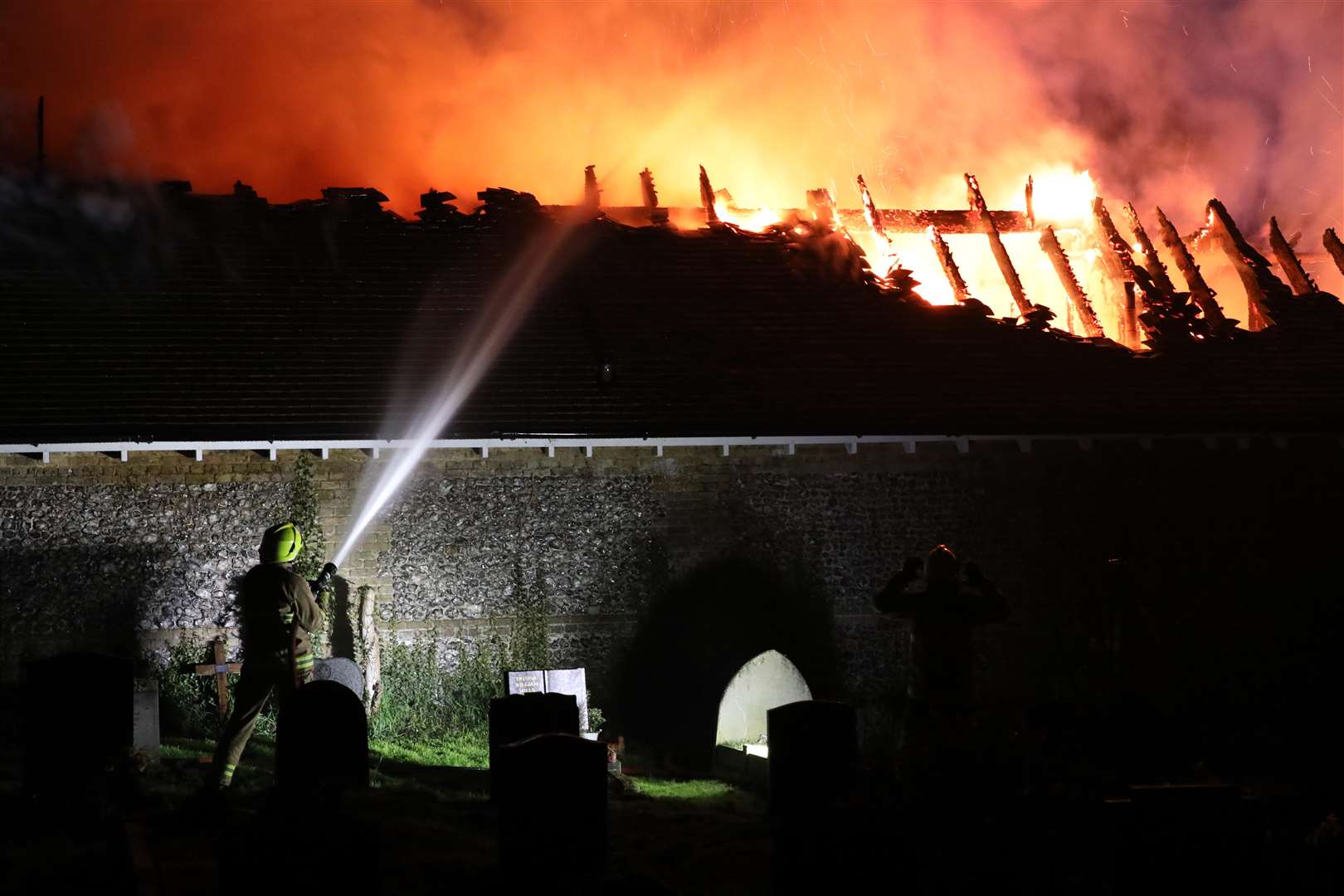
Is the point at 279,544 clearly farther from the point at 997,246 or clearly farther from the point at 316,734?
the point at 997,246

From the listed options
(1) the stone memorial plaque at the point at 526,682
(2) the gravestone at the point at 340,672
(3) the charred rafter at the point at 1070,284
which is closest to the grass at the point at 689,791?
(1) the stone memorial plaque at the point at 526,682

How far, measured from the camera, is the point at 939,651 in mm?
9047

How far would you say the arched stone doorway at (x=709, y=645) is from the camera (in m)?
14.0

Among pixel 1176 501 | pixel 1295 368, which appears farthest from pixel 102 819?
pixel 1295 368

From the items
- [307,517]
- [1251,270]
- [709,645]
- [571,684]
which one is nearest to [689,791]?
[571,684]

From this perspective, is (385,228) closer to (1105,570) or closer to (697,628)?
(697,628)

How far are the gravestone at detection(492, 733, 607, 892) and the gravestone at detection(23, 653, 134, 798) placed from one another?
3787 mm

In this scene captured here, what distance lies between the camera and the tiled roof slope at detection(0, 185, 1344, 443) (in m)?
14.1

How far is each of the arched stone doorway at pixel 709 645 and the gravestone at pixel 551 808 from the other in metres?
5.95

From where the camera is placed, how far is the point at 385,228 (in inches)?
704

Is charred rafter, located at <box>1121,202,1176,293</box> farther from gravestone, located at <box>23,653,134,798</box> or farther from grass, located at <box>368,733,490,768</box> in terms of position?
gravestone, located at <box>23,653,134,798</box>

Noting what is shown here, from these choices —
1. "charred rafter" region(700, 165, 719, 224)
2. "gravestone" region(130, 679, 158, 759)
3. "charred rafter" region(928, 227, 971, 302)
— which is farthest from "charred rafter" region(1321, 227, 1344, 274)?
"gravestone" region(130, 679, 158, 759)

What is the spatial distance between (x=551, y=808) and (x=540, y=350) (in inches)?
342

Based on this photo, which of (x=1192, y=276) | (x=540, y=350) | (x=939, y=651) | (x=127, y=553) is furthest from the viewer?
(x=1192, y=276)
